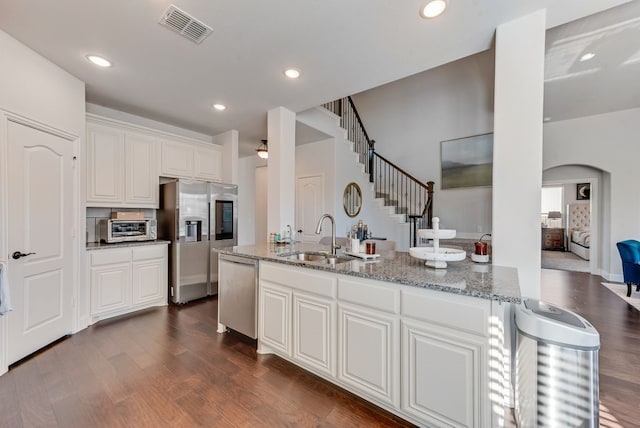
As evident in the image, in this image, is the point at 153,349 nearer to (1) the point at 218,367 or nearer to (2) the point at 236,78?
(1) the point at 218,367

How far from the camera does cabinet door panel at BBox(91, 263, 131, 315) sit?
313cm

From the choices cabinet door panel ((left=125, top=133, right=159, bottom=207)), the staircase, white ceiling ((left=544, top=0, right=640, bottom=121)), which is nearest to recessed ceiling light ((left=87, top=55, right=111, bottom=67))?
cabinet door panel ((left=125, top=133, right=159, bottom=207))

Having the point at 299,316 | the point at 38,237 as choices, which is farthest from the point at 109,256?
the point at 299,316

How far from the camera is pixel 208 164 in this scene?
4605 millimetres

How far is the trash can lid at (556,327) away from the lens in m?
1.29

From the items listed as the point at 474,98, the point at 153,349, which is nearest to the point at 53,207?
the point at 153,349

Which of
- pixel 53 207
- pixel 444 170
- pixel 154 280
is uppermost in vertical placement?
pixel 444 170

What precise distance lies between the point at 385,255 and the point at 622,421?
1.78m

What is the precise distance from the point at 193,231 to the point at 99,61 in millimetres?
2248

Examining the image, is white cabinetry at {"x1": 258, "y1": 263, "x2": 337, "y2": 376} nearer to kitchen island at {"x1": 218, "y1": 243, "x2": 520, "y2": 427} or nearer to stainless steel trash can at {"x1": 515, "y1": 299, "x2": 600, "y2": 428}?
kitchen island at {"x1": 218, "y1": 243, "x2": 520, "y2": 427}

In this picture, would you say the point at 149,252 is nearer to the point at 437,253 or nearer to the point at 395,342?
the point at 395,342

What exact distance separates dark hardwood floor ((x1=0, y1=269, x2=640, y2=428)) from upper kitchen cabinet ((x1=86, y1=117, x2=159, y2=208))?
165cm

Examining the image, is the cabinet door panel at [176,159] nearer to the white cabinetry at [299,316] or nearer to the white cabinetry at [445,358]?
the white cabinetry at [299,316]

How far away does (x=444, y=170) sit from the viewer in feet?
19.2
